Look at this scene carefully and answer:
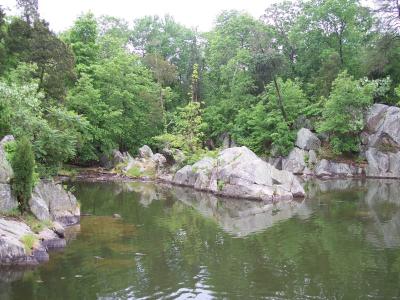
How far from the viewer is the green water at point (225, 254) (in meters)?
14.5

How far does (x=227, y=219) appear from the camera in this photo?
27.4 metres

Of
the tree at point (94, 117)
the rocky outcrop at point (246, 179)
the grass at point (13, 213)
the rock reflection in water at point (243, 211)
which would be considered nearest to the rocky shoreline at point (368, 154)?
the rocky outcrop at point (246, 179)

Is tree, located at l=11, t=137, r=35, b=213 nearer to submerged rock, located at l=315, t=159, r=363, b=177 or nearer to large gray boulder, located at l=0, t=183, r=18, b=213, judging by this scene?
large gray boulder, located at l=0, t=183, r=18, b=213

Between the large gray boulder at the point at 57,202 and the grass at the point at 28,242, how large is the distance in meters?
3.80

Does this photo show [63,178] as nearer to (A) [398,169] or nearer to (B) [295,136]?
(B) [295,136]

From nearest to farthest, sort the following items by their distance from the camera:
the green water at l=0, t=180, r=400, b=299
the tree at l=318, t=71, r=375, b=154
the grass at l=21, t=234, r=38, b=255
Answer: the green water at l=0, t=180, r=400, b=299
the grass at l=21, t=234, r=38, b=255
the tree at l=318, t=71, r=375, b=154

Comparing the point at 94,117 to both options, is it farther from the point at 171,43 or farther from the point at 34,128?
the point at 34,128

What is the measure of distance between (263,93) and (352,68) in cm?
1213

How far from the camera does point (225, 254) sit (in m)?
19.0

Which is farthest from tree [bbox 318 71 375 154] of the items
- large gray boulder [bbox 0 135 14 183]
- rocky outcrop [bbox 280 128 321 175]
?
large gray boulder [bbox 0 135 14 183]

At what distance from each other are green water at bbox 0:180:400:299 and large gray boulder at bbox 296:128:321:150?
2061cm

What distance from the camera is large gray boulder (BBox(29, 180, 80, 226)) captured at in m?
23.0

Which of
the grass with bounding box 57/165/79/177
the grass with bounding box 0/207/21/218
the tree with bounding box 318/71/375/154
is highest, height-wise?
the tree with bounding box 318/71/375/154

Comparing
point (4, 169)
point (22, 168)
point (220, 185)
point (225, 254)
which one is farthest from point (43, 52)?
point (225, 254)
